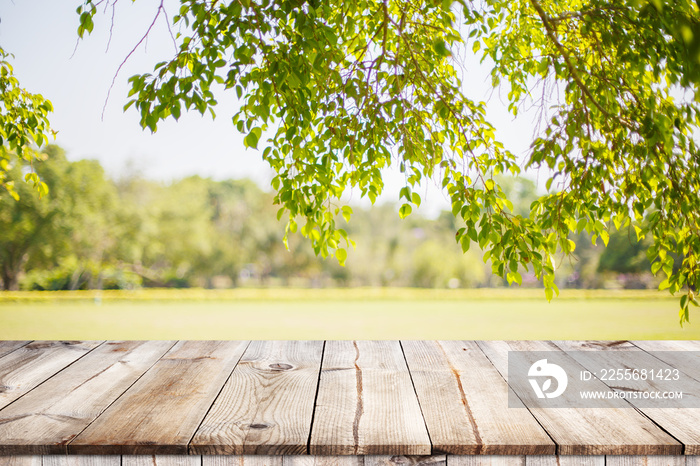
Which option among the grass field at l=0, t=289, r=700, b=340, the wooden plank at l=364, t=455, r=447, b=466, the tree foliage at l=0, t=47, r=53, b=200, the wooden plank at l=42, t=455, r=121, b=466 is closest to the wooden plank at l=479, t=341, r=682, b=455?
the wooden plank at l=364, t=455, r=447, b=466

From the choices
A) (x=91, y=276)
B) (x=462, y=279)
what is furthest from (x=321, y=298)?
(x=91, y=276)

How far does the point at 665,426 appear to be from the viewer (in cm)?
104

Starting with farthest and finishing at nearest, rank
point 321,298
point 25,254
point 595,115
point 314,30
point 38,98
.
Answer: point 321,298 → point 25,254 → point 38,98 → point 595,115 → point 314,30

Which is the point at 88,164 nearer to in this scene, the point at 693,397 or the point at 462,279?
the point at 462,279

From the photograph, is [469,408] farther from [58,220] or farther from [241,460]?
[58,220]

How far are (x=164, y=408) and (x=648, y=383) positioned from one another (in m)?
1.32

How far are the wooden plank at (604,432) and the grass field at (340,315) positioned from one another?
6.60 m

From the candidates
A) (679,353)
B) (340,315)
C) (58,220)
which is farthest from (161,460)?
(340,315)

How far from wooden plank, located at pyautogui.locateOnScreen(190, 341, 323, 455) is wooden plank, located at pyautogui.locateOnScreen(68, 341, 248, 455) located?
0.12 ft

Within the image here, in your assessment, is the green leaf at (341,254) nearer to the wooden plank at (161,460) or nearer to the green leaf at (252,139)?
the green leaf at (252,139)

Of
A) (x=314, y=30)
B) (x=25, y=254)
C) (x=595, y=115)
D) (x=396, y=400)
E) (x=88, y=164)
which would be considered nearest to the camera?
(x=396, y=400)

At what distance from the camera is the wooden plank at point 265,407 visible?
948 millimetres

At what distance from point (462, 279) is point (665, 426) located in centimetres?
963

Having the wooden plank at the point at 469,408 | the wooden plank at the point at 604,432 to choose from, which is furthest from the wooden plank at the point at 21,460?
the wooden plank at the point at 604,432
